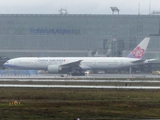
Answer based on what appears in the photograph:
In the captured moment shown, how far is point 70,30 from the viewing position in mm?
122438

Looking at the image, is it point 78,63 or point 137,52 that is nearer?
point 78,63

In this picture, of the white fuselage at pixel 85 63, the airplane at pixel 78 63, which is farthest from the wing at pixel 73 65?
the white fuselage at pixel 85 63

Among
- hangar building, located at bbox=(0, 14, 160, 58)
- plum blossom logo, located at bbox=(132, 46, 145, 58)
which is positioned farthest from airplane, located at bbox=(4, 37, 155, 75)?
hangar building, located at bbox=(0, 14, 160, 58)

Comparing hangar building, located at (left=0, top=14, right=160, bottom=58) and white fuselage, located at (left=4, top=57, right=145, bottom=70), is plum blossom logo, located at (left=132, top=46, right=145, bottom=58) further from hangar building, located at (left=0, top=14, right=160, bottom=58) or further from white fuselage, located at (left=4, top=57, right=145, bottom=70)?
hangar building, located at (left=0, top=14, right=160, bottom=58)

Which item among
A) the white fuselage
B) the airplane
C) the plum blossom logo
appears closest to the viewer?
the airplane

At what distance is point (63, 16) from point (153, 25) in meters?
27.4

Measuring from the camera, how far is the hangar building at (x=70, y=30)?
389 feet

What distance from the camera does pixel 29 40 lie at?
11950cm

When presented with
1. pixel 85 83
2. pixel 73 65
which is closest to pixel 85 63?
pixel 73 65

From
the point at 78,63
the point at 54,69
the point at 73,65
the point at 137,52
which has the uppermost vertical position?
the point at 137,52

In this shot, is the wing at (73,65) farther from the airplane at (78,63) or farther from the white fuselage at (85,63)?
the white fuselage at (85,63)

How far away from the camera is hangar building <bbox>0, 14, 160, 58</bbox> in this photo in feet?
389

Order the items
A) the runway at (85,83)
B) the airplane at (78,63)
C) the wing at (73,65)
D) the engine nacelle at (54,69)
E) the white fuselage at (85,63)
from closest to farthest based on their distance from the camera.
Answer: the runway at (85,83) → the engine nacelle at (54,69) → the airplane at (78,63) → the white fuselage at (85,63) → the wing at (73,65)

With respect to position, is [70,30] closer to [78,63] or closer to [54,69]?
[78,63]
